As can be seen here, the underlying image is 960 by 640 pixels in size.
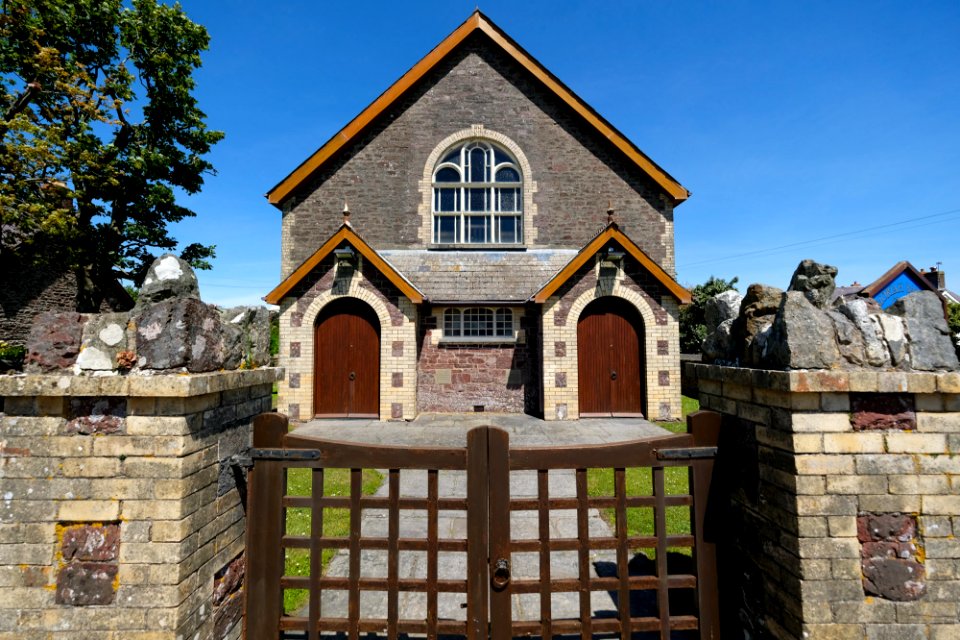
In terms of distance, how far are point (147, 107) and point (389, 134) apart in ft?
35.2

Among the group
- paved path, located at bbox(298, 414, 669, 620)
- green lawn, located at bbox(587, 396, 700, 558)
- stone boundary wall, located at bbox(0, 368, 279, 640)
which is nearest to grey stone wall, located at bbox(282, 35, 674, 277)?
paved path, located at bbox(298, 414, 669, 620)

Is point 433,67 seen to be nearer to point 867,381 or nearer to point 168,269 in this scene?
point 168,269

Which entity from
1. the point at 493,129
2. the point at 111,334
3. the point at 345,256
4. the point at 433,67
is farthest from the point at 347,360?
the point at 433,67

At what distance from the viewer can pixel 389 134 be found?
12.2 meters

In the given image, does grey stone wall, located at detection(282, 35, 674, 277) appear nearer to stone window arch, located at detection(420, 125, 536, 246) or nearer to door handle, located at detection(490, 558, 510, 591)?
stone window arch, located at detection(420, 125, 536, 246)

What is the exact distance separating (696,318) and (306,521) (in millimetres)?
19066

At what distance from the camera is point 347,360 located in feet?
34.3

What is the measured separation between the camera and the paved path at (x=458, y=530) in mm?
Result: 3355

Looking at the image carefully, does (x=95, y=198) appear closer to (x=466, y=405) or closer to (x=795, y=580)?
(x=466, y=405)

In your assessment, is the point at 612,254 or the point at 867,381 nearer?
the point at 867,381

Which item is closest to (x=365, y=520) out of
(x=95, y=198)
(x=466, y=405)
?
(x=466, y=405)

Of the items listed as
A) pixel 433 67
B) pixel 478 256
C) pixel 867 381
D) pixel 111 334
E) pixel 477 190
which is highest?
pixel 433 67

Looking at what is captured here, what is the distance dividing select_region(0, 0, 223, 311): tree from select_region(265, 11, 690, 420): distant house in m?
7.73

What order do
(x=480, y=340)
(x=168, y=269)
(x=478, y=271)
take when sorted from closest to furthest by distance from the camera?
1. (x=168, y=269)
2. (x=480, y=340)
3. (x=478, y=271)
